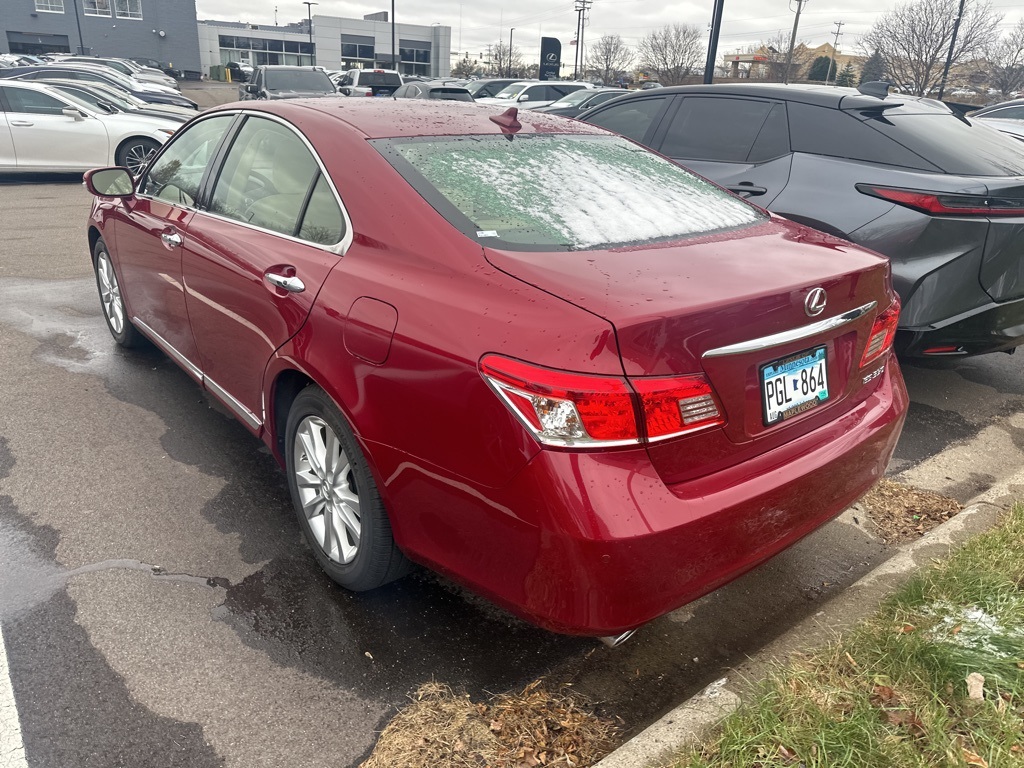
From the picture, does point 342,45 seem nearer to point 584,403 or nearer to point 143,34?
point 143,34

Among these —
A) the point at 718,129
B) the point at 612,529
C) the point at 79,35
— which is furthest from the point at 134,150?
the point at 79,35

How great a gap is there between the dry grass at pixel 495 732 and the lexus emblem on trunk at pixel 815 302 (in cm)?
127

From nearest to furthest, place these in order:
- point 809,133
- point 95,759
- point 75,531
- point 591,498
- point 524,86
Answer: point 591,498, point 95,759, point 75,531, point 809,133, point 524,86

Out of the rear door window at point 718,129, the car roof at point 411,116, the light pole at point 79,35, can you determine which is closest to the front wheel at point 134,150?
the rear door window at point 718,129

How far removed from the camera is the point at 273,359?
2.77 m

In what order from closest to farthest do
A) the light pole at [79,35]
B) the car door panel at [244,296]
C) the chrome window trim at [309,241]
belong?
the chrome window trim at [309,241] < the car door panel at [244,296] < the light pole at [79,35]

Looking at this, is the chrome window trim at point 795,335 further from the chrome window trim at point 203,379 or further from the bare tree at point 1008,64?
the bare tree at point 1008,64

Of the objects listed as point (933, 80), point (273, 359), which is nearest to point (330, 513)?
point (273, 359)

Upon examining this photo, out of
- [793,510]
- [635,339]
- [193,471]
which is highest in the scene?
[635,339]

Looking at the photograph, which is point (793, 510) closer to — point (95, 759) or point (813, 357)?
point (813, 357)

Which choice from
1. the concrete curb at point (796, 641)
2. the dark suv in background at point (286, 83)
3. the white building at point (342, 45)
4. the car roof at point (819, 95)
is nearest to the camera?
the concrete curb at point (796, 641)

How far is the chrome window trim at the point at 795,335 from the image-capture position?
1974mm

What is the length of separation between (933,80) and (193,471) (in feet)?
151

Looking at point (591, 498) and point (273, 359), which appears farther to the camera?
point (273, 359)
